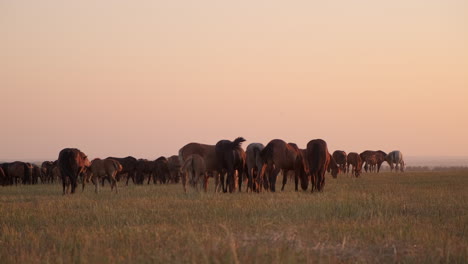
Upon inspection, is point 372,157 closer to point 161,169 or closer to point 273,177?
point 161,169

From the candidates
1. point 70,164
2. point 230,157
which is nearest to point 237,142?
point 230,157

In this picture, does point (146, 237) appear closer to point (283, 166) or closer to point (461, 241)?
point (461, 241)

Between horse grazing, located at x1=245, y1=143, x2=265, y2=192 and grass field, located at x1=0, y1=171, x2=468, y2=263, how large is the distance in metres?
6.33

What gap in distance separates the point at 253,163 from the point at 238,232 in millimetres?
13208

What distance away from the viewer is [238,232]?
1010 cm

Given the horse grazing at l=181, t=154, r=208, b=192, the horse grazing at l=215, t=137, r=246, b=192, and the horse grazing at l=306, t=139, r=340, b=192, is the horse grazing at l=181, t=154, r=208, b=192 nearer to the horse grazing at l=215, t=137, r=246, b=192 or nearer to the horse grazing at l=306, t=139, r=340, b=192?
the horse grazing at l=215, t=137, r=246, b=192

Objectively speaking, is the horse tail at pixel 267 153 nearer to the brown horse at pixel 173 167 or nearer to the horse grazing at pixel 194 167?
the horse grazing at pixel 194 167

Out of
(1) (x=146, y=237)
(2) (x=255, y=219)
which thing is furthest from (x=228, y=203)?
(1) (x=146, y=237)

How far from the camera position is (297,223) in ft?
37.3

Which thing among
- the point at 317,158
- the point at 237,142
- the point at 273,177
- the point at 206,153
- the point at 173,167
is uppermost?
the point at 237,142

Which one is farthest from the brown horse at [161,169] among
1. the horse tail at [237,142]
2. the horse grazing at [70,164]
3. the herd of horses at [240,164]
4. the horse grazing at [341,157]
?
the horse tail at [237,142]

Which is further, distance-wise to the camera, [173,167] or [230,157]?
[173,167]

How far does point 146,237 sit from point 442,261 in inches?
182

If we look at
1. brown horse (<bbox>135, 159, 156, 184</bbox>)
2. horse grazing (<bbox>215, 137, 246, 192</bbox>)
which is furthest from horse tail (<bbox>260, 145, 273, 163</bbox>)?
brown horse (<bbox>135, 159, 156, 184</bbox>)
